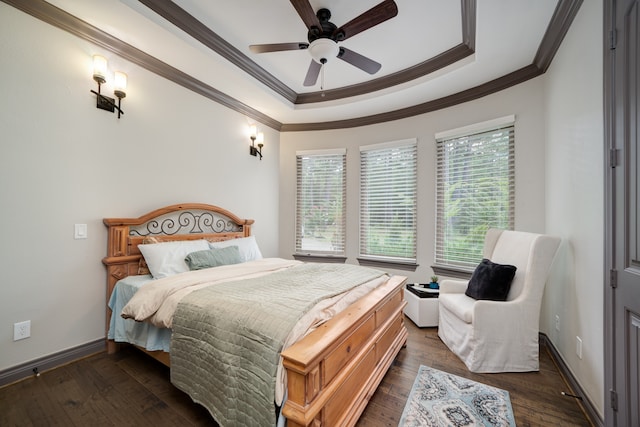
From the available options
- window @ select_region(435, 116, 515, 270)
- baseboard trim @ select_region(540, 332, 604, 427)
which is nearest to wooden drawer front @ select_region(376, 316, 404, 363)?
baseboard trim @ select_region(540, 332, 604, 427)

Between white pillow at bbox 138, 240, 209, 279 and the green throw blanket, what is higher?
white pillow at bbox 138, 240, 209, 279

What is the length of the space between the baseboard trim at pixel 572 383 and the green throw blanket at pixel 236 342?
166 centimetres

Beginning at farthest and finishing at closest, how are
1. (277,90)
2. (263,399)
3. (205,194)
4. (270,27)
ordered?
1. (277,90)
2. (205,194)
3. (270,27)
4. (263,399)

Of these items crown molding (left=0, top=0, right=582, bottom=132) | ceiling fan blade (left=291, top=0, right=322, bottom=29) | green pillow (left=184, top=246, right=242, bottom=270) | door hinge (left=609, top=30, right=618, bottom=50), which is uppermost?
crown molding (left=0, top=0, right=582, bottom=132)

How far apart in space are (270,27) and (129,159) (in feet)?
6.31

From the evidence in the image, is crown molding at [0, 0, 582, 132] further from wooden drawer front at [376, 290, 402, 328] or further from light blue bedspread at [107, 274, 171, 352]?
wooden drawer front at [376, 290, 402, 328]

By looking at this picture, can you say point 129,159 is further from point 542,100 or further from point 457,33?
point 542,100

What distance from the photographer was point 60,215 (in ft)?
6.86

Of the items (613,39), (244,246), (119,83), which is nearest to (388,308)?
(244,246)

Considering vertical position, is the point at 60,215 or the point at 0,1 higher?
the point at 0,1

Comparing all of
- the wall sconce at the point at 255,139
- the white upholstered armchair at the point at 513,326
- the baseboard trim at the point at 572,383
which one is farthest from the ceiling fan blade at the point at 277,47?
the baseboard trim at the point at 572,383

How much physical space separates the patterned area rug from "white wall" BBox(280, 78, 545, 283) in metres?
1.74

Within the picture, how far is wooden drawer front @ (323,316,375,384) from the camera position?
1309 mm

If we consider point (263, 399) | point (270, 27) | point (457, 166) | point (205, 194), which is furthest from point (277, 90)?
point (263, 399)
